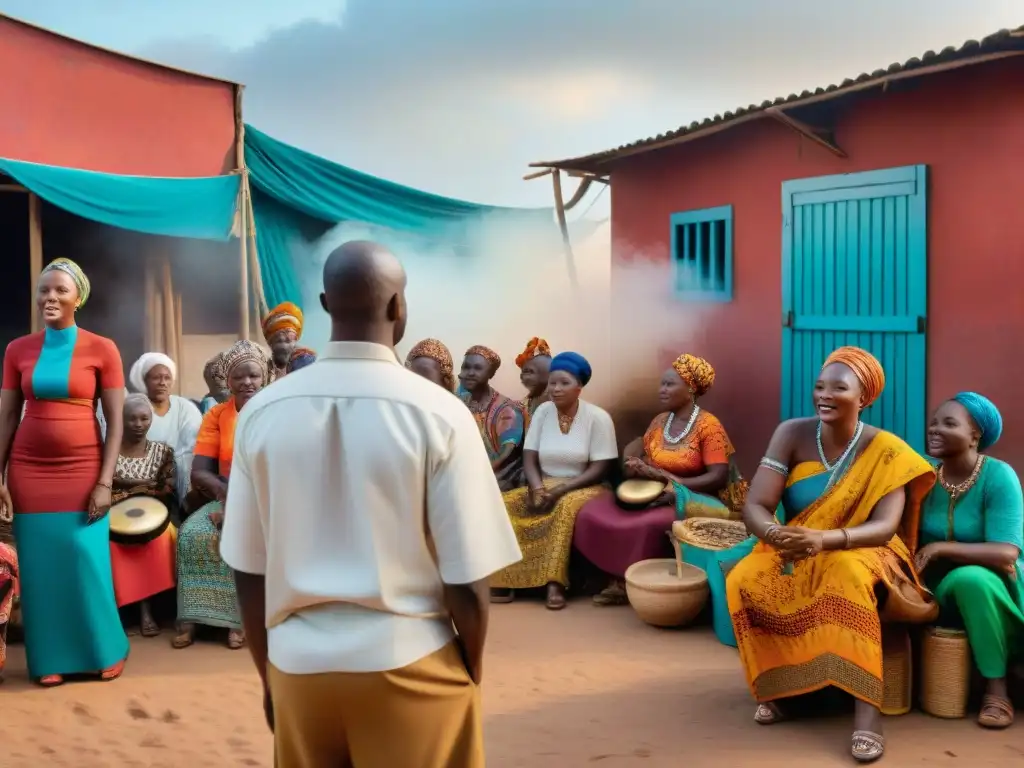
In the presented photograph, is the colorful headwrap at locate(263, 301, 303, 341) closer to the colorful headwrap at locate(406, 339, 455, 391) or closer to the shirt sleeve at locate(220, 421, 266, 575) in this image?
the colorful headwrap at locate(406, 339, 455, 391)

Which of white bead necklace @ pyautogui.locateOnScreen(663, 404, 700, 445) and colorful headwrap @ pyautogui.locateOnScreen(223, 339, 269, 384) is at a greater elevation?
colorful headwrap @ pyautogui.locateOnScreen(223, 339, 269, 384)

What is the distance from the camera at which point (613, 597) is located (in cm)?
681

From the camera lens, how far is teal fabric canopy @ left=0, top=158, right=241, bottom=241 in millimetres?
8750

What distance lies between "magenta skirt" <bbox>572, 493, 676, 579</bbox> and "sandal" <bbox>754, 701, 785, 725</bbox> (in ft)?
6.87

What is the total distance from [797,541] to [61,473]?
3532 mm

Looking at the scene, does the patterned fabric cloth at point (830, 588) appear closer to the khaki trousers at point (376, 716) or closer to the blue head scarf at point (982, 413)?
the blue head scarf at point (982, 413)

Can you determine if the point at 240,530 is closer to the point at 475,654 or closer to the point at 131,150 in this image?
the point at 475,654

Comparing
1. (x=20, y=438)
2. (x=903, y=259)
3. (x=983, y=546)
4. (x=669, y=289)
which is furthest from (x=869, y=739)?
(x=669, y=289)

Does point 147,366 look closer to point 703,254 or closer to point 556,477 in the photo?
point 556,477

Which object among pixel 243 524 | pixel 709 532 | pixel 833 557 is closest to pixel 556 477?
pixel 709 532

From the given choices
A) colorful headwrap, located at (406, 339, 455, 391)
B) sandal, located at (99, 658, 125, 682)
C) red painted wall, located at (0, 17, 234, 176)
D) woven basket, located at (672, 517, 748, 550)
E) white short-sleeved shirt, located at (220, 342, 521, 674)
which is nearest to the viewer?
white short-sleeved shirt, located at (220, 342, 521, 674)

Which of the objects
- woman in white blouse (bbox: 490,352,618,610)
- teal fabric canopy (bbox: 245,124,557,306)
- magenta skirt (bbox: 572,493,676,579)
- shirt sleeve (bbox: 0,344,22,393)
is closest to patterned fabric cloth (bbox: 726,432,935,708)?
magenta skirt (bbox: 572,493,676,579)

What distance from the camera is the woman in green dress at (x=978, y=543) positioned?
4.54 metres

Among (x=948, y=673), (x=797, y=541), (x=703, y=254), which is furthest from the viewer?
(x=703, y=254)
